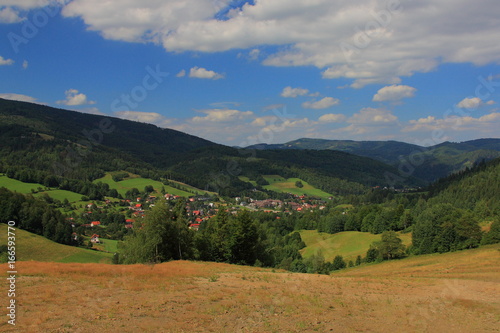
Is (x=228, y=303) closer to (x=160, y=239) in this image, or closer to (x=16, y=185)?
(x=160, y=239)

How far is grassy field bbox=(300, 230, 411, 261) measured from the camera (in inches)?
3618

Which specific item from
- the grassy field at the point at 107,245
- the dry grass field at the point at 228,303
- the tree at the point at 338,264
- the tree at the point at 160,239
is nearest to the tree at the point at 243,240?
the tree at the point at 160,239

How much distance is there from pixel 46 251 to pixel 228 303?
75.6 metres

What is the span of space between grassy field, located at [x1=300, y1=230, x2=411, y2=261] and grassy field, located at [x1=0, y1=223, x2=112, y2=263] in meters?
58.2

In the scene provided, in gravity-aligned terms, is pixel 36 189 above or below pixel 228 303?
below

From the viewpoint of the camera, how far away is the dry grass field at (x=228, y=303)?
52.3ft

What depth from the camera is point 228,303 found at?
1989cm

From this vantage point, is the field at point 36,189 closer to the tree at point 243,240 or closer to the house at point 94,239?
the house at point 94,239

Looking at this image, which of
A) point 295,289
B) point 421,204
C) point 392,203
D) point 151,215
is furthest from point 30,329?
point 392,203

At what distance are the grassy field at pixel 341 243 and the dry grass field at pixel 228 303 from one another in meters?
61.8

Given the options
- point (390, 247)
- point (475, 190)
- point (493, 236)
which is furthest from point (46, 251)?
point (475, 190)

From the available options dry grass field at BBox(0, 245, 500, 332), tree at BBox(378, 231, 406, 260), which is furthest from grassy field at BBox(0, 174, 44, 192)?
tree at BBox(378, 231, 406, 260)

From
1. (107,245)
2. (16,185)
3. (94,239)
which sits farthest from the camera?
(16,185)

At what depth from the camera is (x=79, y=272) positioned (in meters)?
26.8
